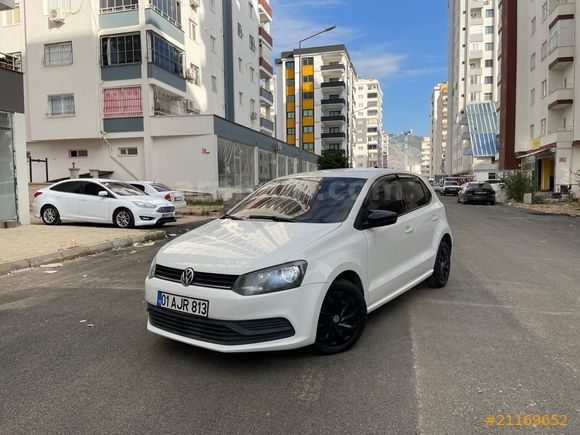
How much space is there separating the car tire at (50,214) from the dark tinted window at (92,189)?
3.91 ft

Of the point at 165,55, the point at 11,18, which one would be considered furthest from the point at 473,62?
the point at 11,18

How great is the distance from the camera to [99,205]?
14.5 meters

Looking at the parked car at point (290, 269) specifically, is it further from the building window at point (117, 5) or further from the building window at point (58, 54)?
the building window at point (58, 54)

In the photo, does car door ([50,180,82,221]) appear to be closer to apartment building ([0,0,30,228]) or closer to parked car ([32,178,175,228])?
parked car ([32,178,175,228])

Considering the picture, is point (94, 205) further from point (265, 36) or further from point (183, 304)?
point (265, 36)

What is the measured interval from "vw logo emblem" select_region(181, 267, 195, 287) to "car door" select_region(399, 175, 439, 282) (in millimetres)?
2538

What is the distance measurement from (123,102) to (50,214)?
1364cm

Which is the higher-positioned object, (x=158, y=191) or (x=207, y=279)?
(x=158, y=191)

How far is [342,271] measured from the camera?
404cm

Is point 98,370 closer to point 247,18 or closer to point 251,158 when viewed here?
point 251,158

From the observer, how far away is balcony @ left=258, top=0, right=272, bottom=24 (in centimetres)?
4603

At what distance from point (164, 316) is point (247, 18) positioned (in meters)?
42.7

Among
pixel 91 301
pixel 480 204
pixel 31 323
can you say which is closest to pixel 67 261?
pixel 91 301

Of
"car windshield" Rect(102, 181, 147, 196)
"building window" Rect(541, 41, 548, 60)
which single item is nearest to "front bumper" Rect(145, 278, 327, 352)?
"car windshield" Rect(102, 181, 147, 196)
